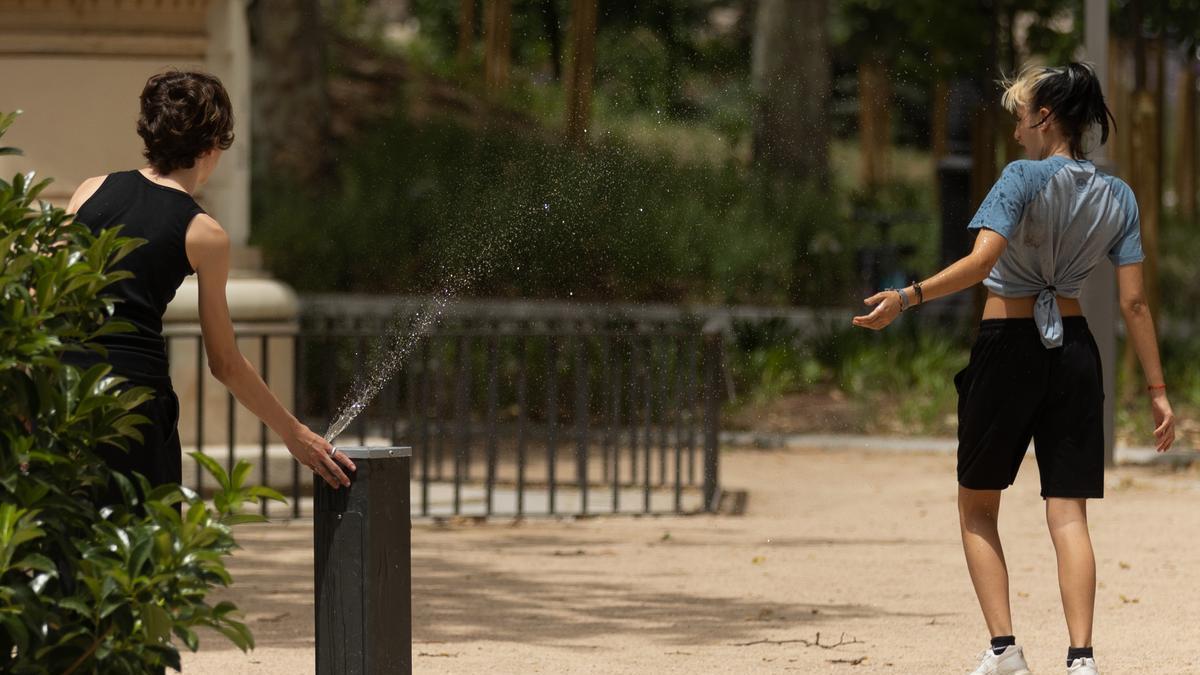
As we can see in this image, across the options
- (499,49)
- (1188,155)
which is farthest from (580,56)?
(1188,155)

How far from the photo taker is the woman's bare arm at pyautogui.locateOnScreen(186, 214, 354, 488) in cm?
409

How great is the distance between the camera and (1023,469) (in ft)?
38.8

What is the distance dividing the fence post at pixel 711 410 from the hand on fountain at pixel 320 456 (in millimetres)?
5531

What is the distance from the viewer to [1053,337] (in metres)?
5.05

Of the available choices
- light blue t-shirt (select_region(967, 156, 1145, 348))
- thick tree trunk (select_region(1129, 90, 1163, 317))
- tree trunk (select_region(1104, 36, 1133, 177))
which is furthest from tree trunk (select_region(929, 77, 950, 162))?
light blue t-shirt (select_region(967, 156, 1145, 348))

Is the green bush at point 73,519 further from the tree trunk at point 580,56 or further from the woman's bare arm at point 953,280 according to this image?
the tree trunk at point 580,56

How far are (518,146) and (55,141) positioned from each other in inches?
587

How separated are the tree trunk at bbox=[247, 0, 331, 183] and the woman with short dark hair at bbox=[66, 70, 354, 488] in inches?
730

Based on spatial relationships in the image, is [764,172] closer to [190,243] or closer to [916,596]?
[916,596]

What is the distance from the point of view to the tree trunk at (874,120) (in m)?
28.8

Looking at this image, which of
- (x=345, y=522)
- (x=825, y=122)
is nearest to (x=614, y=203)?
(x=825, y=122)

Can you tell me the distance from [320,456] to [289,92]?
62.1ft

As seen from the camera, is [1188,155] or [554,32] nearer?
[1188,155]

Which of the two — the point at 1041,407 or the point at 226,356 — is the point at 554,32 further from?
the point at 226,356
